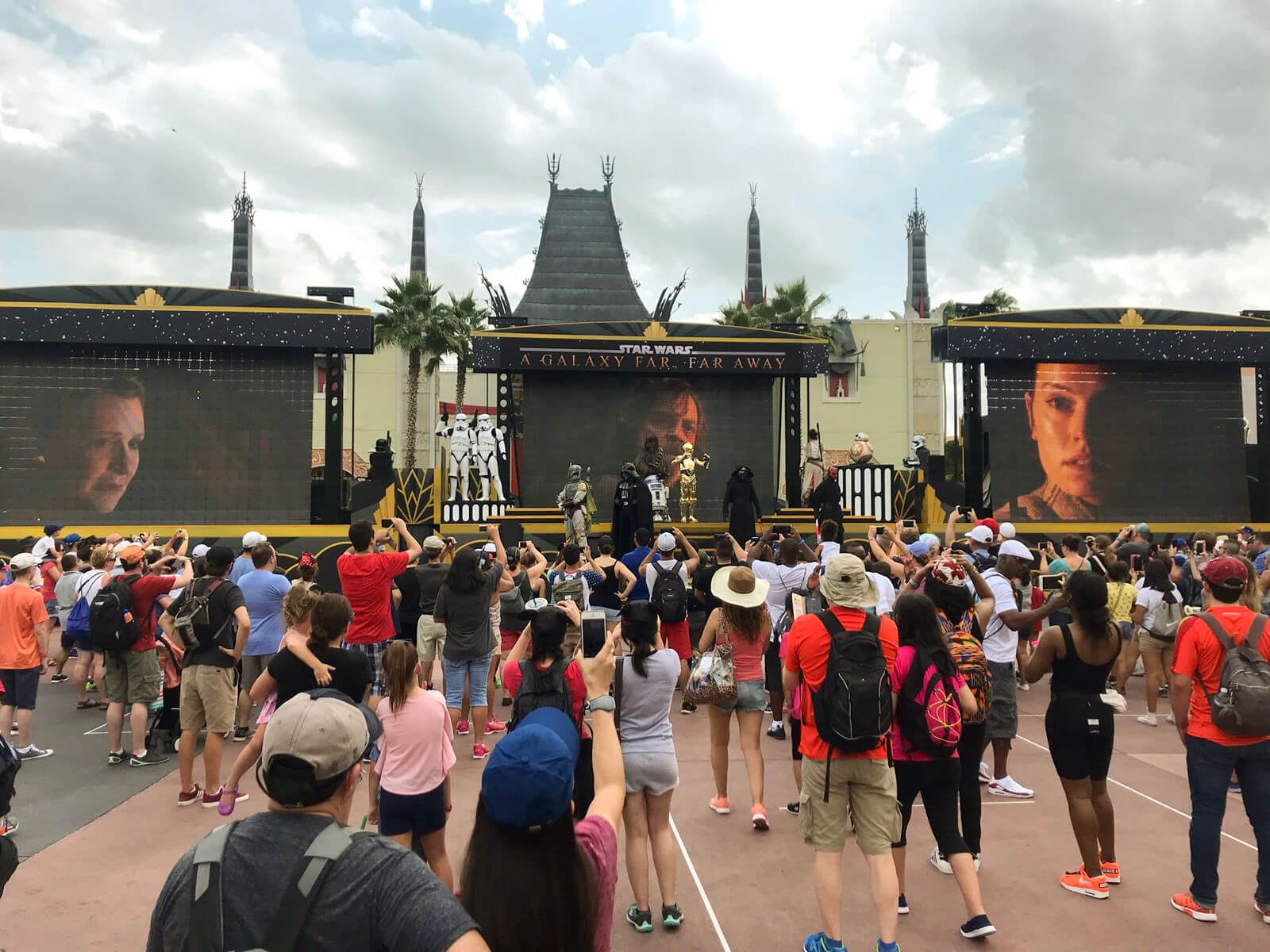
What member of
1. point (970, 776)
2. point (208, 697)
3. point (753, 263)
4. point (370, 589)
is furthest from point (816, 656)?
point (753, 263)

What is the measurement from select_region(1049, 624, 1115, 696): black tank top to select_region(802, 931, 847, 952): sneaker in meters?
1.93

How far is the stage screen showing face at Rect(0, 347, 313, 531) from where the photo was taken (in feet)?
58.6

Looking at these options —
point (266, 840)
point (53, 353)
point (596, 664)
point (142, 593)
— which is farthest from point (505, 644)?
point (53, 353)

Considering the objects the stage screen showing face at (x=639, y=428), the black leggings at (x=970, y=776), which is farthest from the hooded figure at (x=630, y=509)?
the black leggings at (x=970, y=776)

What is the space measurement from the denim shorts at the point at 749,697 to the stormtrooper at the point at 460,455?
49.2ft

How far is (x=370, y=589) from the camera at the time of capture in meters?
7.05

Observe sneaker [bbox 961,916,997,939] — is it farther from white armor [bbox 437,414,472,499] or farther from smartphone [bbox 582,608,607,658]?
white armor [bbox 437,414,472,499]

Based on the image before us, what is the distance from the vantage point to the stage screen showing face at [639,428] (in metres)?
20.8

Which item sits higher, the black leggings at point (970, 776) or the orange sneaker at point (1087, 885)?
the black leggings at point (970, 776)

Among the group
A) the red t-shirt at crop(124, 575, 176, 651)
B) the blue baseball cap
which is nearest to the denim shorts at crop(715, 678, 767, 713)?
the blue baseball cap

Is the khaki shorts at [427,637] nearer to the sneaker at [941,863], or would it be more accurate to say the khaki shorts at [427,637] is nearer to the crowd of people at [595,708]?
the crowd of people at [595,708]

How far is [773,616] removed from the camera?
796cm

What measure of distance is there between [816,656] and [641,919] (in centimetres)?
177

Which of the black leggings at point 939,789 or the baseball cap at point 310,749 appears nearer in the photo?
the baseball cap at point 310,749
